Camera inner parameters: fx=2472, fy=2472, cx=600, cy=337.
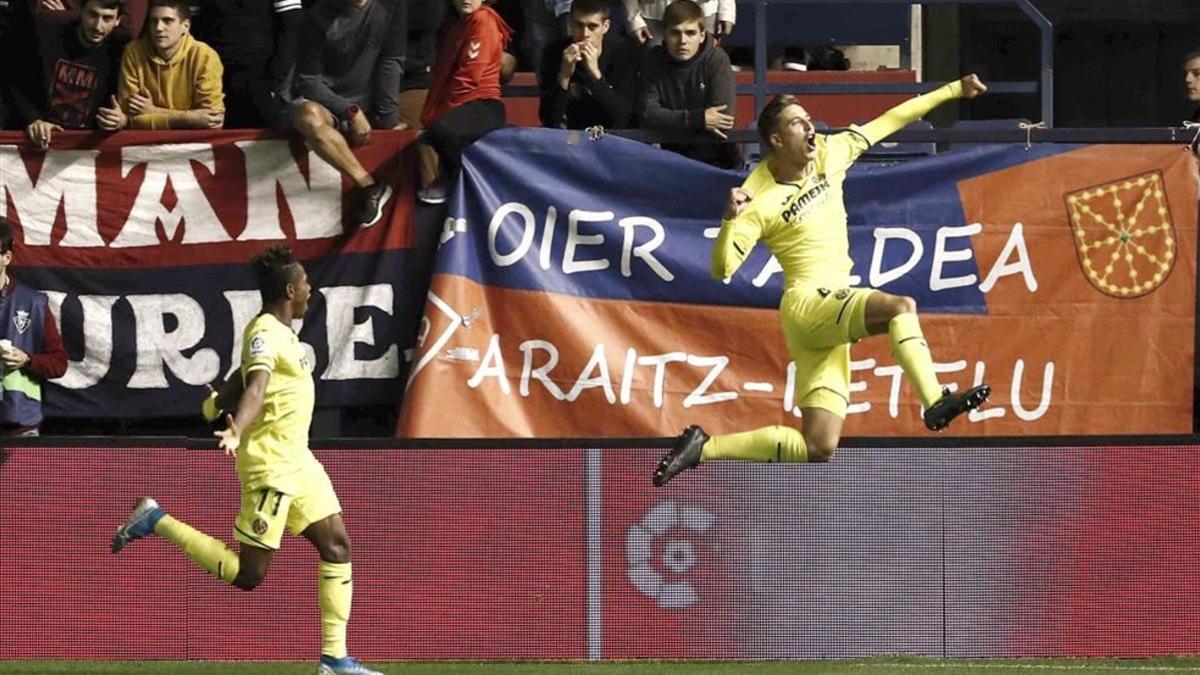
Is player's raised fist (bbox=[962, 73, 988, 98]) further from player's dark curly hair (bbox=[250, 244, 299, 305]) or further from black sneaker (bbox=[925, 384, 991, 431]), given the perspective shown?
player's dark curly hair (bbox=[250, 244, 299, 305])

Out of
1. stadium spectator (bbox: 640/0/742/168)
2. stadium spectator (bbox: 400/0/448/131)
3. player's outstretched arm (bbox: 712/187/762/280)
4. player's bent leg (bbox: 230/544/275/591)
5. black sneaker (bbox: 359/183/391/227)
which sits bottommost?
player's bent leg (bbox: 230/544/275/591)

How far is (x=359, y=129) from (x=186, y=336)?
1480mm

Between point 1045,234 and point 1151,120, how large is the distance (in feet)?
23.7

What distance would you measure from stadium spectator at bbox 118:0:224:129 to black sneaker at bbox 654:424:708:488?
354cm

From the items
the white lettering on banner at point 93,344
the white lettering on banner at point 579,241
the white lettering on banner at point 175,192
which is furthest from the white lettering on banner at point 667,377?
the white lettering on banner at point 93,344

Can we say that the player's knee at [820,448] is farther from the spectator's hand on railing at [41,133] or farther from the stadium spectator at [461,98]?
the spectator's hand on railing at [41,133]

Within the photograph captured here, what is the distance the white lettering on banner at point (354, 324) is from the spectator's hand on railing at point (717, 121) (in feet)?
6.37

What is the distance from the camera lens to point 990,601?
12930 mm

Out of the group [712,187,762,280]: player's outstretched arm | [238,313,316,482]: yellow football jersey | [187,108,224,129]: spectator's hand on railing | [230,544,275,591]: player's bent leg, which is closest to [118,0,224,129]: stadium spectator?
[187,108,224,129]: spectator's hand on railing

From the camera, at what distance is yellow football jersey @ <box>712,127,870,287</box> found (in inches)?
461

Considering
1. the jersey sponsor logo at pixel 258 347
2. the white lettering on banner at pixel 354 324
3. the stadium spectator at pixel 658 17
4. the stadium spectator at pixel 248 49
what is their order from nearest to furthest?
the jersey sponsor logo at pixel 258 347, the white lettering on banner at pixel 354 324, the stadium spectator at pixel 248 49, the stadium spectator at pixel 658 17

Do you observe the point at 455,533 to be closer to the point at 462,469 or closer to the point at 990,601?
the point at 462,469

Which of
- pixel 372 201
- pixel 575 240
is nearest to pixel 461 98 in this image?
pixel 372 201

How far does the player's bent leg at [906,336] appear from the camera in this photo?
1121 cm
